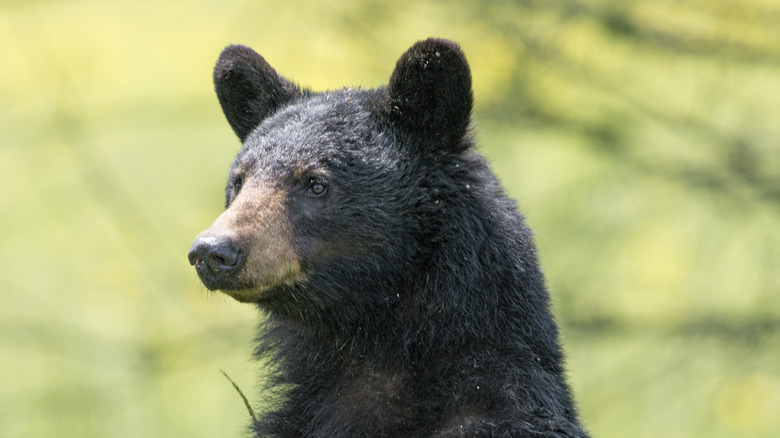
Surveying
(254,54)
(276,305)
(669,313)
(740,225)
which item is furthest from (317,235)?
(669,313)

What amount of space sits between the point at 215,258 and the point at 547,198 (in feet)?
16.9

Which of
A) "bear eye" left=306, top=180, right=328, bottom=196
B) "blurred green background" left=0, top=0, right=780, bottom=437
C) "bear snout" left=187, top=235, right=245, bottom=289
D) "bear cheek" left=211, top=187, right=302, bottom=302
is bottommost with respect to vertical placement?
"bear snout" left=187, top=235, right=245, bottom=289

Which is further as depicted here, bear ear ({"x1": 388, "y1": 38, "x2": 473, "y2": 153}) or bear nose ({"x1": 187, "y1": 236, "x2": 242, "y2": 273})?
bear ear ({"x1": 388, "y1": 38, "x2": 473, "y2": 153})

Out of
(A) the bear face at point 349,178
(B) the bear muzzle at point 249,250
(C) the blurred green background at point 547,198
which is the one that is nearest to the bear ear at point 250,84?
(A) the bear face at point 349,178

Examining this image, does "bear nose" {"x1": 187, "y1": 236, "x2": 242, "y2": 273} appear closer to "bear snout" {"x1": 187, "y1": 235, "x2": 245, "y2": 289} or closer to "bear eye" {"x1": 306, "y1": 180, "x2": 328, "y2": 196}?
"bear snout" {"x1": 187, "y1": 235, "x2": 245, "y2": 289}

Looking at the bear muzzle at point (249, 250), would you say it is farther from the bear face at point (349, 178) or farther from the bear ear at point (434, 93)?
the bear ear at point (434, 93)

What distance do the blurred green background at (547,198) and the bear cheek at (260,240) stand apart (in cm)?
378

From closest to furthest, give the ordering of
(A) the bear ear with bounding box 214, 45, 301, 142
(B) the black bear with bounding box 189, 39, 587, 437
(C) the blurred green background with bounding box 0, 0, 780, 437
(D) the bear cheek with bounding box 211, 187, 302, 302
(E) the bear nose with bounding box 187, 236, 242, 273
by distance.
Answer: (E) the bear nose with bounding box 187, 236, 242, 273
(D) the bear cheek with bounding box 211, 187, 302, 302
(B) the black bear with bounding box 189, 39, 587, 437
(A) the bear ear with bounding box 214, 45, 301, 142
(C) the blurred green background with bounding box 0, 0, 780, 437

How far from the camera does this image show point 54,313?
9156 mm

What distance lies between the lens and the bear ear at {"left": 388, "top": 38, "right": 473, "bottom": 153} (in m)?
4.03

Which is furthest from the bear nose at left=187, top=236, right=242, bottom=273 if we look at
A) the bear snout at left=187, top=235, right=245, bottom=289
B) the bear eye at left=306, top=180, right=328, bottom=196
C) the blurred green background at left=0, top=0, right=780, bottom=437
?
the blurred green background at left=0, top=0, right=780, bottom=437

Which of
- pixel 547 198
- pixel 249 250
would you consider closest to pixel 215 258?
pixel 249 250

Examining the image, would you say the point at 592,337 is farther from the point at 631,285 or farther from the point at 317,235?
the point at 317,235

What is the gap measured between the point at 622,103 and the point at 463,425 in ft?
18.6
